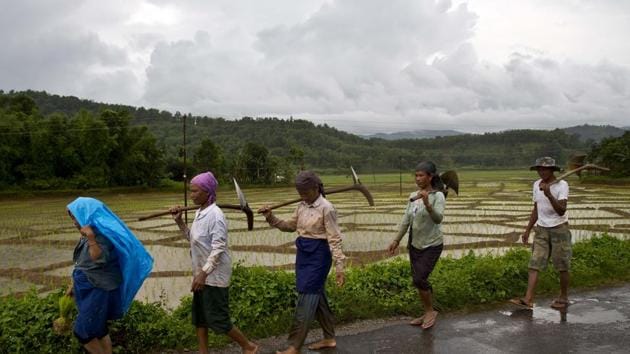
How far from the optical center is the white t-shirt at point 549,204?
4996 mm

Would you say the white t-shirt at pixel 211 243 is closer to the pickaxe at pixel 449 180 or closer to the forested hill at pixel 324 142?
the pickaxe at pixel 449 180

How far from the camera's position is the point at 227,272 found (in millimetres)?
3621

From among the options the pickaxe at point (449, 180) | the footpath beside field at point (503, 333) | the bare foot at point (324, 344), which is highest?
the pickaxe at point (449, 180)

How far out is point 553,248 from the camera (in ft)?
16.9

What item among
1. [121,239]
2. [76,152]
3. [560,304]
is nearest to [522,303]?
[560,304]

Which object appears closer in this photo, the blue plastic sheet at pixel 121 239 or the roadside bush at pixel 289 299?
the blue plastic sheet at pixel 121 239

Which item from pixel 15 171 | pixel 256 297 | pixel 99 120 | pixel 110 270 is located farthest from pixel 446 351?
pixel 99 120

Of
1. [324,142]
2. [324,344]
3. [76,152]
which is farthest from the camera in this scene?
[324,142]

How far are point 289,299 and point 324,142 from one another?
51.9 m

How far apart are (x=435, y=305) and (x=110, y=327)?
292 cm

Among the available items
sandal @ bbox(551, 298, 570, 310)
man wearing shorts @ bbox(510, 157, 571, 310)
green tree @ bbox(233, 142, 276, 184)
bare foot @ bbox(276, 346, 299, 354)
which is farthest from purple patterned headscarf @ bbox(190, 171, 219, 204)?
green tree @ bbox(233, 142, 276, 184)

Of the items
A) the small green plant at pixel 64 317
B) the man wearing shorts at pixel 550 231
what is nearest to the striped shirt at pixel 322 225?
the small green plant at pixel 64 317

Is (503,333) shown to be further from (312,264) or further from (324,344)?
(312,264)

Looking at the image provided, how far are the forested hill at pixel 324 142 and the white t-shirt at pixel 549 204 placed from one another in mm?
36843
